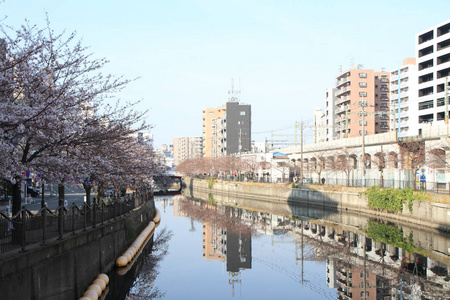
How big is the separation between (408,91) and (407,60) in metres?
7.38

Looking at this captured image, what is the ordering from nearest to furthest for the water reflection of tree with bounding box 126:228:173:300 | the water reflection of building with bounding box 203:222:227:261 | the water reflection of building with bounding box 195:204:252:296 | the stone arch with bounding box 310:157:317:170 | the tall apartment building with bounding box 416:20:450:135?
the water reflection of tree with bounding box 126:228:173:300 → the water reflection of building with bounding box 195:204:252:296 → the water reflection of building with bounding box 203:222:227:261 → the tall apartment building with bounding box 416:20:450:135 → the stone arch with bounding box 310:157:317:170

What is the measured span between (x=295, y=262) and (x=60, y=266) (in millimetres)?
16865

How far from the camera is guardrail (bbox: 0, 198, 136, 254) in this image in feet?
40.2

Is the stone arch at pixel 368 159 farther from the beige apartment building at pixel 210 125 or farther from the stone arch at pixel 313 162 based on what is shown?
the beige apartment building at pixel 210 125

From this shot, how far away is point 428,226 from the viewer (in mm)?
34906

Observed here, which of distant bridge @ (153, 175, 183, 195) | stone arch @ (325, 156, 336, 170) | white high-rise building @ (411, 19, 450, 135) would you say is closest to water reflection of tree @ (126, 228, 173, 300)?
stone arch @ (325, 156, 336, 170)

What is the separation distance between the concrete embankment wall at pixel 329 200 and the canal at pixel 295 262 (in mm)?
1255

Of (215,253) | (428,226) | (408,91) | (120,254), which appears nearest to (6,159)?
(120,254)

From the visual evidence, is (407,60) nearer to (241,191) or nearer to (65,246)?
(241,191)

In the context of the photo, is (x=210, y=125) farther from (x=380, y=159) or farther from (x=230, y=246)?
(x=230, y=246)

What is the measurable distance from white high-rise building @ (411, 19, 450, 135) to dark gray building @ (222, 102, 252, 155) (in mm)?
65794

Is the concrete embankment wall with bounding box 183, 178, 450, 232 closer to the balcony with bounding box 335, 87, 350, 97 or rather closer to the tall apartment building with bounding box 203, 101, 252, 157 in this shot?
the balcony with bounding box 335, 87, 350, 97

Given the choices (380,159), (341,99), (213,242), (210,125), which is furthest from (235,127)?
(213,242)

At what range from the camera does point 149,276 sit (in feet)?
78.5
